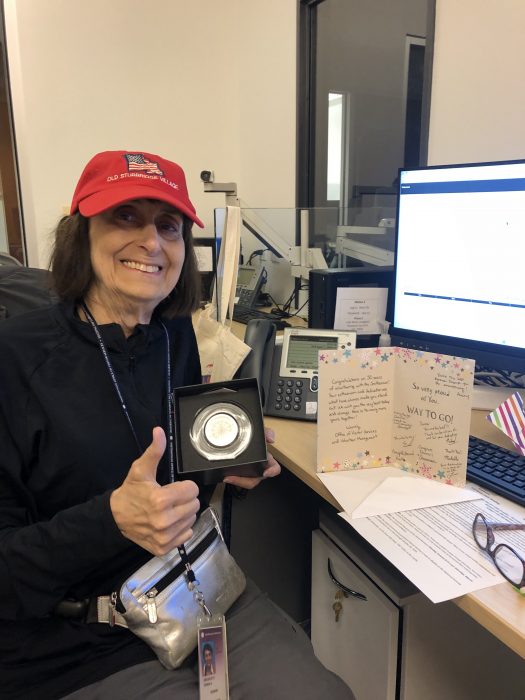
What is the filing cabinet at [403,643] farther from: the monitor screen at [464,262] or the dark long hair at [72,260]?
the dark long hair at [72,260]

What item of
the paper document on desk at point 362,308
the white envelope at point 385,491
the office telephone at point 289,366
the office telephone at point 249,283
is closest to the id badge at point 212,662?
the white envelope at point 385,491

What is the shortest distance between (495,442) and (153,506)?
26.2 inches

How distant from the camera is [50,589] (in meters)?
0.79

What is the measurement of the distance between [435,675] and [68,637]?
28.3 inches

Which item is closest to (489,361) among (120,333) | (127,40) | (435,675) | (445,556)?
(445,556)

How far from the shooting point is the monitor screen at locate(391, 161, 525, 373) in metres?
1.05

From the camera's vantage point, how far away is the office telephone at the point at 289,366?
48.1 inches

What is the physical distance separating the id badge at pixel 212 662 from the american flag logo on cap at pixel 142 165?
79cm

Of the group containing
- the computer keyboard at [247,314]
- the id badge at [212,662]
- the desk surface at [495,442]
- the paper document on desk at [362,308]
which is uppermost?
the paper document on desk at [362,308]

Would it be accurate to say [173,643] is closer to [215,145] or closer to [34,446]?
[34,446]

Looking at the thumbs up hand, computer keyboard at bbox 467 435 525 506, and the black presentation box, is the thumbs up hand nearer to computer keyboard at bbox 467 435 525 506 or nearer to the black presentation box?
the black presentation box

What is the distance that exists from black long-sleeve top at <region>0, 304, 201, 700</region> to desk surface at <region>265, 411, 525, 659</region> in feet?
0.92

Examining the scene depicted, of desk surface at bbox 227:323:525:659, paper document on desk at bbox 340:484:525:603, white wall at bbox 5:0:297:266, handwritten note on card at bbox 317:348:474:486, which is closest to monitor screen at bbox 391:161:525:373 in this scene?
desk surface at bbox 227:323:525:659

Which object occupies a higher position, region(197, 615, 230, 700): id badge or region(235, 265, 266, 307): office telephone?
region(235, 265, 266, 307): office telephone
